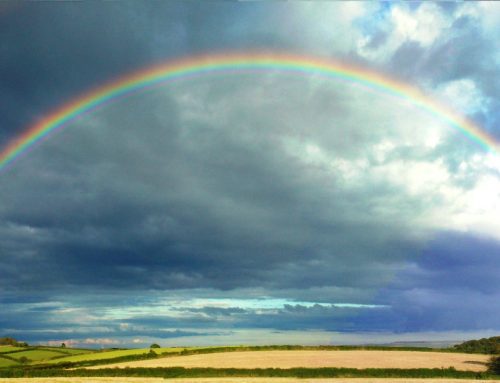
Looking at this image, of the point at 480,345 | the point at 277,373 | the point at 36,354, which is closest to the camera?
the point at 277,373

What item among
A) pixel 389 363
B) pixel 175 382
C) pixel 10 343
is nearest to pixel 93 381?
pixel 175 382

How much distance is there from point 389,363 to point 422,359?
34.9 feet

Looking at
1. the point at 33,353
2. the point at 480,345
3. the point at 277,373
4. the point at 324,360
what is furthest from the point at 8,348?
the point at 480,345

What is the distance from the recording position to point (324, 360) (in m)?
82.5

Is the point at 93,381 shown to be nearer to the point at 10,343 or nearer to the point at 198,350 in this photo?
the point at 198,350

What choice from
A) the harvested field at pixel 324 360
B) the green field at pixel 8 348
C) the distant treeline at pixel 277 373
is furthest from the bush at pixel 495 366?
the green field at pixel 8 348

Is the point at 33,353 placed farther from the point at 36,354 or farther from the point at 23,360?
the point at 23,360

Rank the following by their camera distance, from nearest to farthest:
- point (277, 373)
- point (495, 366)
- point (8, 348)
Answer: point (277, 373) → point (495, 366) → point (8, 348)

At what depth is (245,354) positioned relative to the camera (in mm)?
94125

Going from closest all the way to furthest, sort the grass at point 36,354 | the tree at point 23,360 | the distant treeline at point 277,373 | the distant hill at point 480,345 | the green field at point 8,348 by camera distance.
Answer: the distant treeline at point 277,373
the distant hill at point 480,345
the tree at point 23,360
the grass at point 36,354
the green field at point 8,348

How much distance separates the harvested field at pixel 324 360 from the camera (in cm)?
7619

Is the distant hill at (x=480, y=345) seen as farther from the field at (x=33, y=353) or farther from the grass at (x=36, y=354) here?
the grass at (x=36, y=354)

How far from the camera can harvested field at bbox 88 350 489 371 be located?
7619cm

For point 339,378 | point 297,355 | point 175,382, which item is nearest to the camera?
point 175,382
